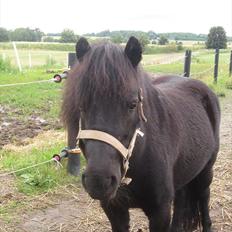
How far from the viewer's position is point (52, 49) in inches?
1265

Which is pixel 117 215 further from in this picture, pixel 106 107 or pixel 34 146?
pixel 34 146

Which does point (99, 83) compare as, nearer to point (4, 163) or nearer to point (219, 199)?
point (219, 199)

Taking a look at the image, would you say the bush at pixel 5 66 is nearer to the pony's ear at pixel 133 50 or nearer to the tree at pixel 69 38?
the tree at pixel 69 38

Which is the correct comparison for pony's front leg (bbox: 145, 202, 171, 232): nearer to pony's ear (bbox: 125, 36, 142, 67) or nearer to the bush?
pony's ear (bbox: 125, 36, 142, 67)

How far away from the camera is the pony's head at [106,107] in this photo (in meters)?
1.78

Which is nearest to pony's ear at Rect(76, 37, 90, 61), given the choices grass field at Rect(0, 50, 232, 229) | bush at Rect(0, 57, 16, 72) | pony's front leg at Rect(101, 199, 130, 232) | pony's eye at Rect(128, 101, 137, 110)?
pony's eye at Rect(128, 101, 137, 110)

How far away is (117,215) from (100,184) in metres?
1.02

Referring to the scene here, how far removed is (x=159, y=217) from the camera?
8.14ft

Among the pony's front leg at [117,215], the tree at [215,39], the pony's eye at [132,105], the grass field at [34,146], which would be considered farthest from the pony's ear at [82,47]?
the tree at [215,39]

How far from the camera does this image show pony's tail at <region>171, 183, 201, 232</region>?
3379 mm

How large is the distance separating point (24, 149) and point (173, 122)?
3.19 meters

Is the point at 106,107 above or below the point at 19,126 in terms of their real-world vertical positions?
above

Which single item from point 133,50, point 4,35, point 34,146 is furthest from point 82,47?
point 4,35

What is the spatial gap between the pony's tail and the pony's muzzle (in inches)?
66.6
